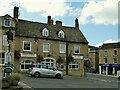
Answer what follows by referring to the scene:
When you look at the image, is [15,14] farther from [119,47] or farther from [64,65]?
[119,47]

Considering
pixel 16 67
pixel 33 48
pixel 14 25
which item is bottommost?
pixel 16 67

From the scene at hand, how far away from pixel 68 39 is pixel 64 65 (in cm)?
473

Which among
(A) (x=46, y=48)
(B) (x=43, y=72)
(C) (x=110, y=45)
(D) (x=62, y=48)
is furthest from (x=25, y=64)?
(C) (x=110, y=45)

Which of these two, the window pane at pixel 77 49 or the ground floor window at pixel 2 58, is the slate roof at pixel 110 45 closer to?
the window pane at pixel 77 49

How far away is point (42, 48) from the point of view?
152 ft

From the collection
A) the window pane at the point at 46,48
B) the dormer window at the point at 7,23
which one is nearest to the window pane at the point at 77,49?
the window pane at the point at 46,48

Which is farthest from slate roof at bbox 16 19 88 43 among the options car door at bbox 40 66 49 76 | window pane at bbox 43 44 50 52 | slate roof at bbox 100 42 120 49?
slate roof at bbox 100 42 120 49

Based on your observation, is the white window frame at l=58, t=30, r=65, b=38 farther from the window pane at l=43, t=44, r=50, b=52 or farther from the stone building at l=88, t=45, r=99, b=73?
the stone building at l=88, t=45, r=99, b=73

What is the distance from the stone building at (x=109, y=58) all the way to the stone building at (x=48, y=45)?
25.6 metres

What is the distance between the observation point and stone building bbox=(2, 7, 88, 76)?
44219mm

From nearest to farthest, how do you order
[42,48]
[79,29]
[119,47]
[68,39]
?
[42,48]
[68,39]
[79,29]
[119,47]

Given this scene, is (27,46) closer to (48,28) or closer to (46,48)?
(46,48)

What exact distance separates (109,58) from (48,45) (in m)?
34.5

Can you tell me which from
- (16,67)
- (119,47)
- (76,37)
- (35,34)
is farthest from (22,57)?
(119,47)
